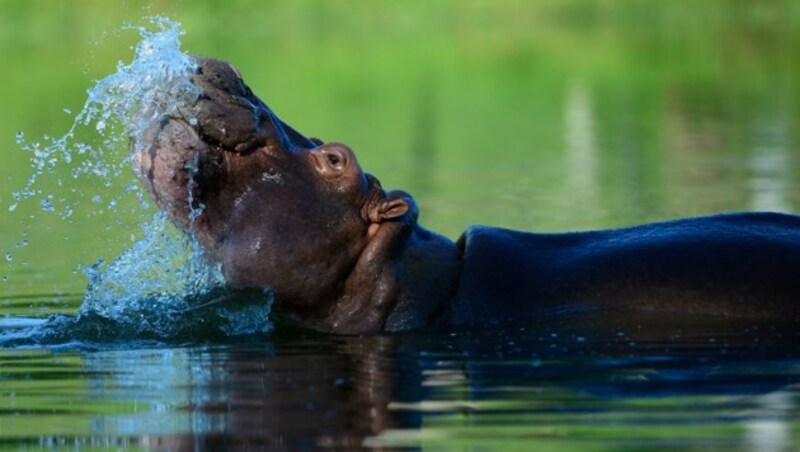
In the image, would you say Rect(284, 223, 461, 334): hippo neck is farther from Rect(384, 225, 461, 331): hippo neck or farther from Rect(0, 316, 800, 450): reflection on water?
Rect(0, 316, 800, 450): reflection on water

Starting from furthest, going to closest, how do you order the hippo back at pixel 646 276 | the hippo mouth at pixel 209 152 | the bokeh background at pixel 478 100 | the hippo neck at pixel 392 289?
the bokeh background at pixel 478 100, the hippo neck at pixel 392 289, the hippo back at pixel 646 276, the hippo mouth at pixel 209 152

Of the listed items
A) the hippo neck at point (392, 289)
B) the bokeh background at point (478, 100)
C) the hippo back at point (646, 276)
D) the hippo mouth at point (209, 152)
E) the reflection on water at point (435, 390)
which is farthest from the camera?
the bokeh background at point (478, 100)

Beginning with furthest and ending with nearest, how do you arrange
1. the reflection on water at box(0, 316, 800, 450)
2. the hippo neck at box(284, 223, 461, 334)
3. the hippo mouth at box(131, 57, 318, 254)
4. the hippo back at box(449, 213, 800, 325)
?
the hippo neck at box(284, 223, 461, 334), the hippo back at box(449, 213, 800, 325), the hippo mouth at box(131, 57, 318, 254), the reflection on water at box(0, 316, 800, 450)

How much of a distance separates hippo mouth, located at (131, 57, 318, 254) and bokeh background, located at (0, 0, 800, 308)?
1994 millimetres

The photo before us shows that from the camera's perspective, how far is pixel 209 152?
7086 mm

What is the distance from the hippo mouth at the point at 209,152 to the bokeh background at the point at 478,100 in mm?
1994

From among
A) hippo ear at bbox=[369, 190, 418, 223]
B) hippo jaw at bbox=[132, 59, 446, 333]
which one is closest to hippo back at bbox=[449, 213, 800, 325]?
hippo jaw at bbox=[132, 59, 446, 333]

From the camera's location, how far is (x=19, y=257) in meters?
11.0

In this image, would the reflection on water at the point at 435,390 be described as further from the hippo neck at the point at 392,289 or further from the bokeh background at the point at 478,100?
the bokeh background at the point at 478,100

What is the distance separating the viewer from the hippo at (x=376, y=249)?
7.10 metres

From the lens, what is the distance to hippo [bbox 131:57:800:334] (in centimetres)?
710

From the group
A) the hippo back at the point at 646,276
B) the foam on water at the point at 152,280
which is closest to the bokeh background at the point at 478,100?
the foam on water at the point at 152,280

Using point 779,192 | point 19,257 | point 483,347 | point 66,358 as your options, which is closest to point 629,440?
point 483,347

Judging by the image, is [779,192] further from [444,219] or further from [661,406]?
[661,406]
